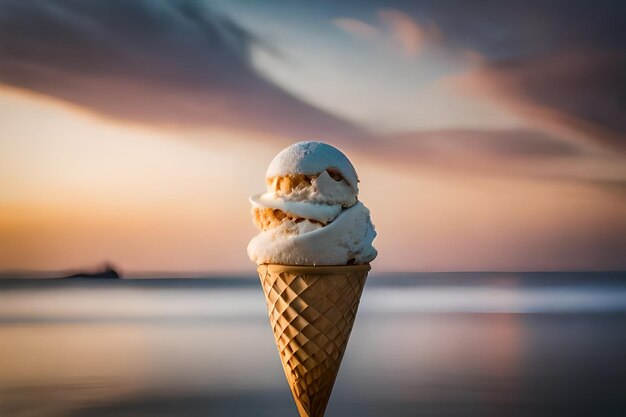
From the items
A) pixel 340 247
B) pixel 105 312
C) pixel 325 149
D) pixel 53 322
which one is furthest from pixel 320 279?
pixel 105 312

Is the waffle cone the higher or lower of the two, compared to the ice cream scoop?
lower

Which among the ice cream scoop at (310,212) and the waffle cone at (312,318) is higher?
the ice cream scoop at (310,212)

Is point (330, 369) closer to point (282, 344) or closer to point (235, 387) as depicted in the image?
point (282, 344)

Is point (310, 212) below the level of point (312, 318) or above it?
above
